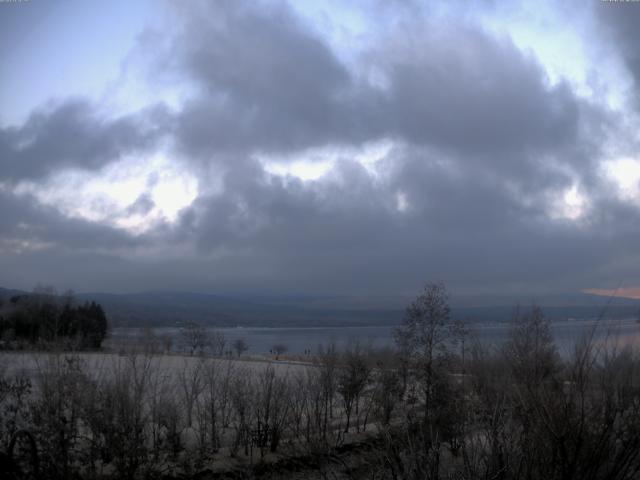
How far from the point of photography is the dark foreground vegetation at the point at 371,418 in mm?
7480

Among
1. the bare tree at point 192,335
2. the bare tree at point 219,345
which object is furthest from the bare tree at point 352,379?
the bare tree at point 192,335

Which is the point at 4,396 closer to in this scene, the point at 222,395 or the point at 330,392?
the point at 222,395

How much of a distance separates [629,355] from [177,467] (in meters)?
12.2

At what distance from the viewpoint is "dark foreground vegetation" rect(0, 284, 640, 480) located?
748 cm

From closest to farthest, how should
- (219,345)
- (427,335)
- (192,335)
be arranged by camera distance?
(427,335), (219,345), (192,335)

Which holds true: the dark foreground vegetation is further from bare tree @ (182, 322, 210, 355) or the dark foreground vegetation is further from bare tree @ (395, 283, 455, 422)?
bare tree @ (182, 322, 210, 355)

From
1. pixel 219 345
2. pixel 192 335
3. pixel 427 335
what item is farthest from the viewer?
pixel 192 335

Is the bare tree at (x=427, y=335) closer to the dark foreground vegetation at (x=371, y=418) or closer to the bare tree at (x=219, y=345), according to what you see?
the dark foreground vegetation at (x=371, y=418)

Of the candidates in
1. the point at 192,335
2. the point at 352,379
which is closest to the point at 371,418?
the point at 352,379

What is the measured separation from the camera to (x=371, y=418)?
88.1ft

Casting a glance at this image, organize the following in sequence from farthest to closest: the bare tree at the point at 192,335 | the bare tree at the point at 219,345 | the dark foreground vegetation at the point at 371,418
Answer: the bare tree at the point at 192,335 → the bare tree at the point at 219,345 → the dark foreground vegetation at the point at 371,418

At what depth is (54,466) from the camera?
11.6 m

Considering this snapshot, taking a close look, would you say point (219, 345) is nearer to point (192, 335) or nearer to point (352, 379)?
point (352, 379)

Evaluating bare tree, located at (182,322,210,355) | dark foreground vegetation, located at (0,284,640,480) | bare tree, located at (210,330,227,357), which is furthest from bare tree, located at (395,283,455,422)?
bare tree, located at (182,322,210,355)
